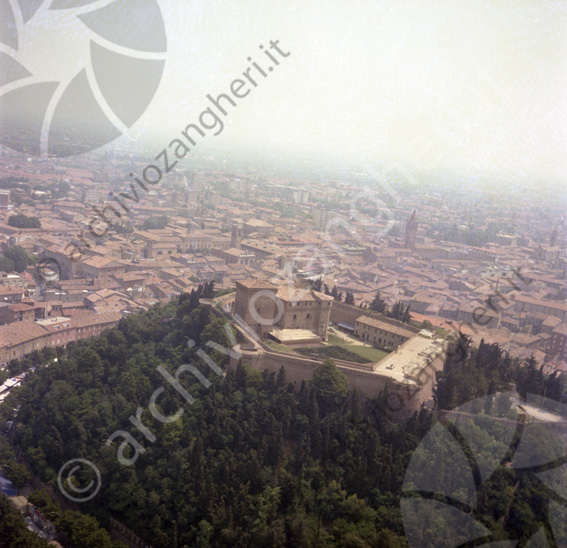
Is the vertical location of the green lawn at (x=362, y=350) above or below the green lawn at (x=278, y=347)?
below

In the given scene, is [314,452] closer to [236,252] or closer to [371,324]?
[371,324]

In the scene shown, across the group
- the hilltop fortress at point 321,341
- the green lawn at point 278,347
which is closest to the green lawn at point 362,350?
the hilltop fortress at point 321,341

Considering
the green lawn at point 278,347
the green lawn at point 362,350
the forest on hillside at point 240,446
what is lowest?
the forest on hillside at point 240,446

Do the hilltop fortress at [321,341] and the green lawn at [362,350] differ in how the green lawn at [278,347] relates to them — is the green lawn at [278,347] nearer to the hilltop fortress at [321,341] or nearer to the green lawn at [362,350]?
the hilltop fortress at [321,341]

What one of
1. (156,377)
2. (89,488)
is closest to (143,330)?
(156,377)

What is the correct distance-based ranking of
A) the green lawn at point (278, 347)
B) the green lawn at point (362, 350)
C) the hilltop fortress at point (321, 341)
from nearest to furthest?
the hilltop fortress at point (321, 341) < the green lawn at point (278, 347) < the green lawn at point (362, 350)

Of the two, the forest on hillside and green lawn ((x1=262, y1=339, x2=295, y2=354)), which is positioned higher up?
green lawn ((x1=262, y1=339, x2=295, y2=354))

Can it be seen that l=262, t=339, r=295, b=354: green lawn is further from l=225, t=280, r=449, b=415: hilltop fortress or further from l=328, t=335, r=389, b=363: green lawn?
l=328, t=335, r=389, b=363: green lawn

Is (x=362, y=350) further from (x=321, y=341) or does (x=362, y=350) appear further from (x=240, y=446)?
(x=240, y=446)

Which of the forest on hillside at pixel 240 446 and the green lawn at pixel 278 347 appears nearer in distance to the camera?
the forest on hillside at pixel 240 446

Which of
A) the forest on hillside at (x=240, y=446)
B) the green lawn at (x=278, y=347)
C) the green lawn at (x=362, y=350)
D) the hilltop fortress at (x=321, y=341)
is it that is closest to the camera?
the forest on hillside at (x=240, y=446)

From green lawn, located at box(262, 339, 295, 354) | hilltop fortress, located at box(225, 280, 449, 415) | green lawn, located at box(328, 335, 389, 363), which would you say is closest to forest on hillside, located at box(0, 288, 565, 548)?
hilltop fortress, located at box(225, 280, 449, 415)
